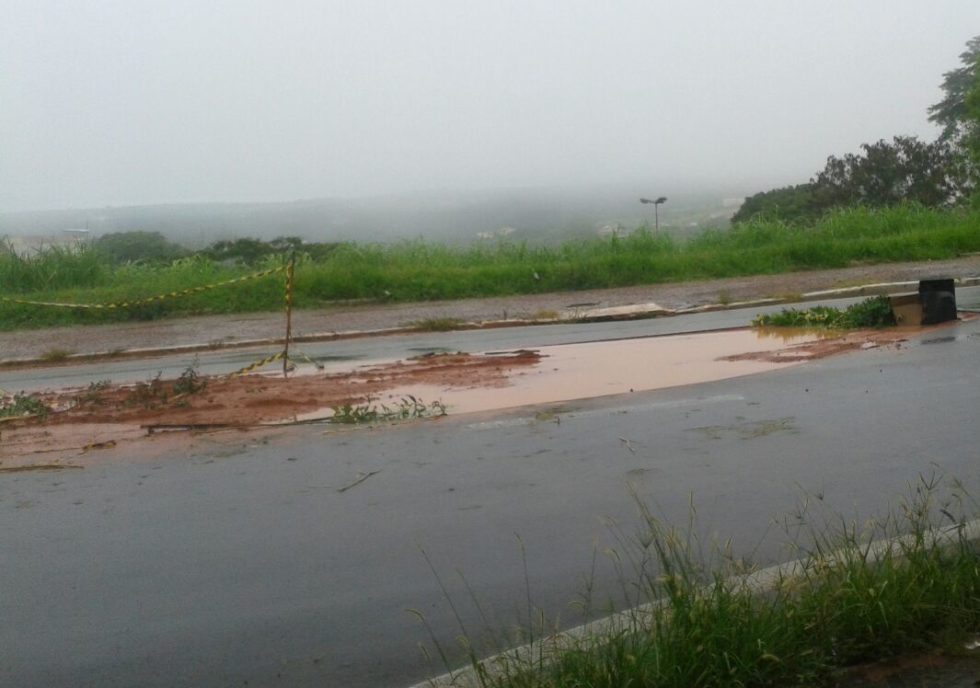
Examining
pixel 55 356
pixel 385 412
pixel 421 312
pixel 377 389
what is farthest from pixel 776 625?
pixel 421 312

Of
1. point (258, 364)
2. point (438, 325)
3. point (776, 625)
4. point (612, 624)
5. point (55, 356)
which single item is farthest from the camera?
point (438, 325)

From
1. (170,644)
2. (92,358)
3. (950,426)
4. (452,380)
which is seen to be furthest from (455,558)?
(92,358)

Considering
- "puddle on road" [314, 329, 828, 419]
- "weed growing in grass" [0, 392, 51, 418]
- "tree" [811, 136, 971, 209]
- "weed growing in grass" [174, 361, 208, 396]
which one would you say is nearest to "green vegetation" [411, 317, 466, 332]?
"puddle on road" [314, 329, 828, 419]

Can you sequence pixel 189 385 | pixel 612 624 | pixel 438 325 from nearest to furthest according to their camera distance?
pixel 612 624, pixel 189 385, pixel 438 325

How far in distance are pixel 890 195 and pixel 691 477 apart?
34.5m

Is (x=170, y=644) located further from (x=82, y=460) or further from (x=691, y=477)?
(x=82, y=460)

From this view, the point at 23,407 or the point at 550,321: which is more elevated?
the point at 23,407

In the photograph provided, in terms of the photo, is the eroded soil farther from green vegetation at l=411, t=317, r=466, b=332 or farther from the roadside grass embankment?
the roadside grass embankment

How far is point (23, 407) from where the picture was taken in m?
12.5

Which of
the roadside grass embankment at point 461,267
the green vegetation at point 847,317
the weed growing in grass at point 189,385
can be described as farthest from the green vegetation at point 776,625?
the roadside grass embankment at point 461,267

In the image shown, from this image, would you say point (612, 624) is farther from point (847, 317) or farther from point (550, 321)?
point (550, 321)

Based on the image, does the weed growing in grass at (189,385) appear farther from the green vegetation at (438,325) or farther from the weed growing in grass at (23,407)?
the green vegetation at (438,325)

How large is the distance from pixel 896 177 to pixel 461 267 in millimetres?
19740

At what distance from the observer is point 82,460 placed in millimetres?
10008
